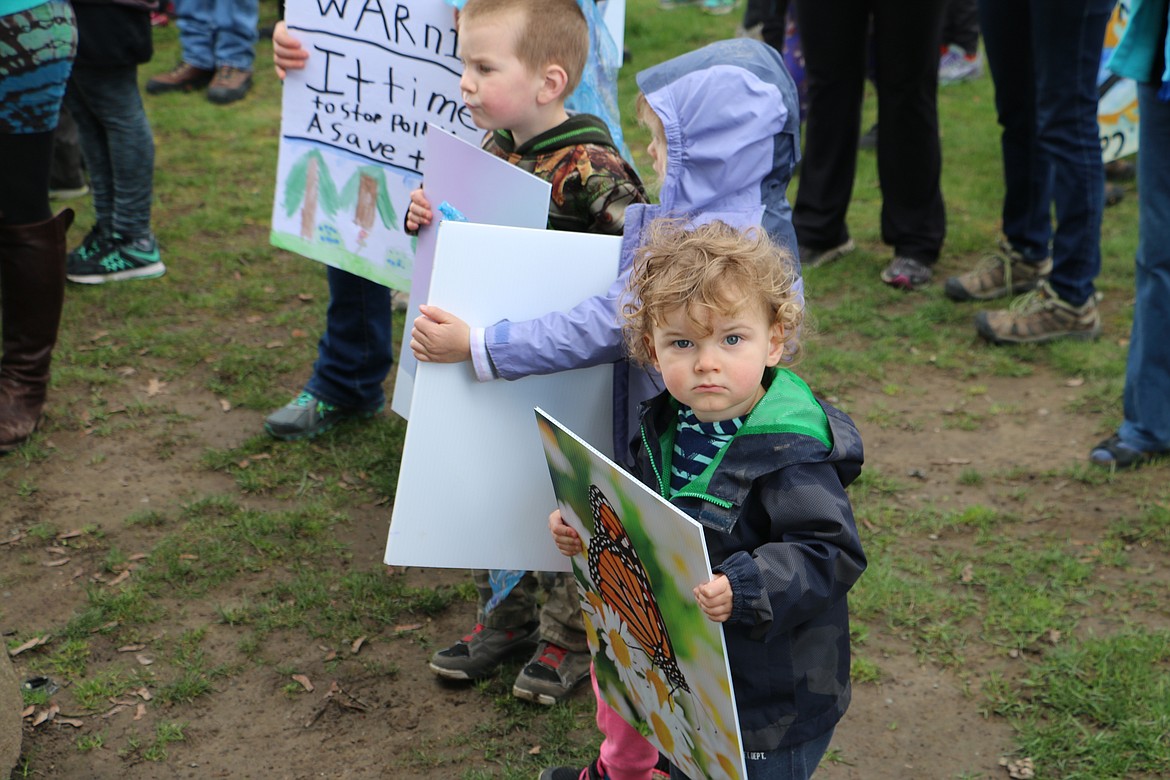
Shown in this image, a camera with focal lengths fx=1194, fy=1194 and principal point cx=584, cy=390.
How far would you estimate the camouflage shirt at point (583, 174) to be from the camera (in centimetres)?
277

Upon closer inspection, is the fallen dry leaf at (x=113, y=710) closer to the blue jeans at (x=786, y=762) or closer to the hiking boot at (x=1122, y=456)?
the blue jeans at (x=786, y=762)

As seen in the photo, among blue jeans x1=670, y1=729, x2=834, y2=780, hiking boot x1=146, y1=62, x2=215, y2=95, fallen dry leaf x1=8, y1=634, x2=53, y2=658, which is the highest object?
blue jeans x1=670, y1=729, x2=834, y2=780

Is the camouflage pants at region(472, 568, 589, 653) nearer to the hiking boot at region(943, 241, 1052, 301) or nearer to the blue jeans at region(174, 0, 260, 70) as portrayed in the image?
the hiking boot at region(943, 241, 1052, 301)

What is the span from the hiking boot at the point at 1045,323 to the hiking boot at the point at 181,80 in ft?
19.2

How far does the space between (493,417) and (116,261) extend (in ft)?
12.0

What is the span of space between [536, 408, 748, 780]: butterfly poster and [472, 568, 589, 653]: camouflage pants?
66cm

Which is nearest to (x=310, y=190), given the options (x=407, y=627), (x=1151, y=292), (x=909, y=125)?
(x=407, y=627)

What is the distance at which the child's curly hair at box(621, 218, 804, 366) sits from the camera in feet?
6.51

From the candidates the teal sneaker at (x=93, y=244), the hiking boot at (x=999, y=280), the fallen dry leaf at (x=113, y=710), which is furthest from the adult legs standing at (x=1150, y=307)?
the teal sneaker at (x=93, y=244)

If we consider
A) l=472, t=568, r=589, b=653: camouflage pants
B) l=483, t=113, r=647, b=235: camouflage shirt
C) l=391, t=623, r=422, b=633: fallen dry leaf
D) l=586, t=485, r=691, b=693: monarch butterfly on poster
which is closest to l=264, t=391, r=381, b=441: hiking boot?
l=391, t=623, r=422, b=633: fallen dry leaf

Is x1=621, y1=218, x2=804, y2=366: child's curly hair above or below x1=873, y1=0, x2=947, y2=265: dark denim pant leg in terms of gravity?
above

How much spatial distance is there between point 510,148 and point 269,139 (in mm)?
5012

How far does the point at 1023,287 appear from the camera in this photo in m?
5.54

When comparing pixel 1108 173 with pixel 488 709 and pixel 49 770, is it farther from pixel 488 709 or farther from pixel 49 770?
pixel 49 770
